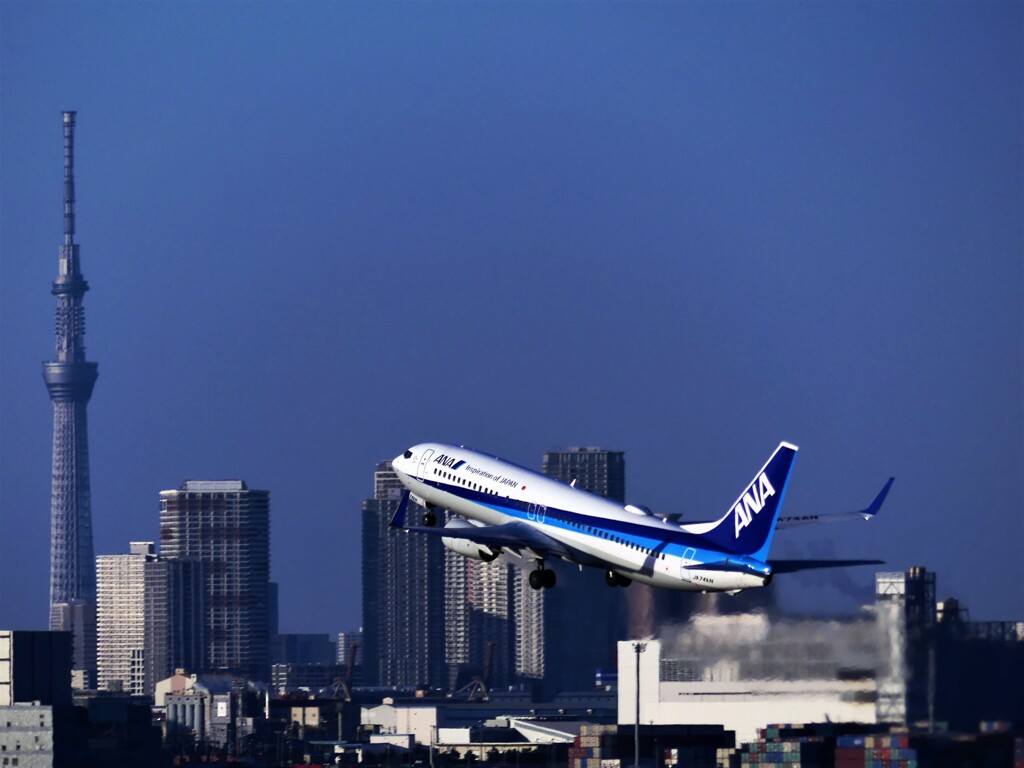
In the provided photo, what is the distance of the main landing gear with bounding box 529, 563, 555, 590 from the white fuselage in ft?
3.28

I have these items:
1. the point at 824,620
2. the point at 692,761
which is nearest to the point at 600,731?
the point at 692,761

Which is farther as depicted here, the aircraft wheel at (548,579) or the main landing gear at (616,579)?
the aircraft wheel at (548,579)

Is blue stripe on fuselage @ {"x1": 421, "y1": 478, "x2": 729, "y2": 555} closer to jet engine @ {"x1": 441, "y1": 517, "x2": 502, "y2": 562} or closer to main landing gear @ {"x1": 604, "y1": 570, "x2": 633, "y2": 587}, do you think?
jet engine @ {"x1": 441, "y1": 517, "x2": 502, "y2": 562}

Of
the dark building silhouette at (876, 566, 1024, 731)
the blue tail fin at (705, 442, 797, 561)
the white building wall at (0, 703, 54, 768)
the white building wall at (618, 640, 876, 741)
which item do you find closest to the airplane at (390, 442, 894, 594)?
the blue tail fin at (705, 442, 797, 561)

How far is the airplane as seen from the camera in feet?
288

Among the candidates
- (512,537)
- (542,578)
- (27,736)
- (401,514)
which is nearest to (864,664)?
(542,578)

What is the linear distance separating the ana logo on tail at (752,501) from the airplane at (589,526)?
0.11 feet

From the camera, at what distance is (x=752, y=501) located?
88.2 m

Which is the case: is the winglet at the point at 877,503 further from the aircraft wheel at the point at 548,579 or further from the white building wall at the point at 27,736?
the white building wall at the point at 27,736

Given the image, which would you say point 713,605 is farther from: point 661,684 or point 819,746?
point 661,684

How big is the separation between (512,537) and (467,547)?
12.2 feet

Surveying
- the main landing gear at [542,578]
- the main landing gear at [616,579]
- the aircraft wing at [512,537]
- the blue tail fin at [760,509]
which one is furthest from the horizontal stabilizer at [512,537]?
the blue tail fin at [760,509]

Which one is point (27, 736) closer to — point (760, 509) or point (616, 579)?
point (616, 579)

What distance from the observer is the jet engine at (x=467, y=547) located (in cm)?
→ 9812
